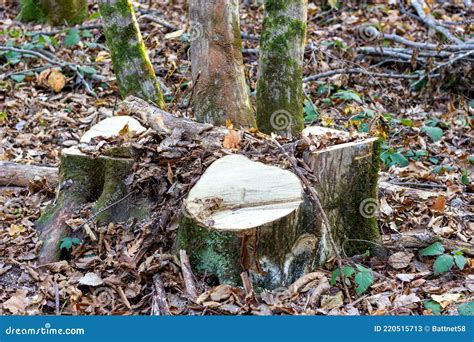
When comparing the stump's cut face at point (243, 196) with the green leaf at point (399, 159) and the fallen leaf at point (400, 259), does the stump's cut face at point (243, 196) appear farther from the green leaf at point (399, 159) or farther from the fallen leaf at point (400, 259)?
the green leaf at point (399, 159)

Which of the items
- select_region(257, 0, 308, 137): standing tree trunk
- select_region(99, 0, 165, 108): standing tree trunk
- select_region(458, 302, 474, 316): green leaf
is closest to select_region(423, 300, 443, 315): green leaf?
select_region(458, 302, 474, 316): green leaf

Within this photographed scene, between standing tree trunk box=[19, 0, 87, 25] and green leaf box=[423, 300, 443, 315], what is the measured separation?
6.97 m

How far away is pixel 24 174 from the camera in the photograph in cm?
600

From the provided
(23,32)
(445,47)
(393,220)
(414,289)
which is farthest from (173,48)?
(414,289)

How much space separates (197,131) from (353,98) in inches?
110

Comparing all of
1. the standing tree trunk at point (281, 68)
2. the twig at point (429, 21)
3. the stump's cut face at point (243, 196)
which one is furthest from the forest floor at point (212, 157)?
the standing tree trunk at point (281, 68)

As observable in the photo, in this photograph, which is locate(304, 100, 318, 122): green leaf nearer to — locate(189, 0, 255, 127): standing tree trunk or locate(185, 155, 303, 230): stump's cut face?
locate(189, 0, 255, 127): standing tree trunk

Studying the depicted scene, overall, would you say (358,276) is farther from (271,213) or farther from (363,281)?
(271,213)

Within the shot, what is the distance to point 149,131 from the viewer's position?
4.96 meters

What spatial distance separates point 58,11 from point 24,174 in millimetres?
4227

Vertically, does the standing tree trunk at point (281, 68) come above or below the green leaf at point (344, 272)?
above

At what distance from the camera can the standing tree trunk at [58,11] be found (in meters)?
9.51

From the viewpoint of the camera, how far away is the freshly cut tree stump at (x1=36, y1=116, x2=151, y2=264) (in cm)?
486

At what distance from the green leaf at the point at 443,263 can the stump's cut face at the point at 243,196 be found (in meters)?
1.07
